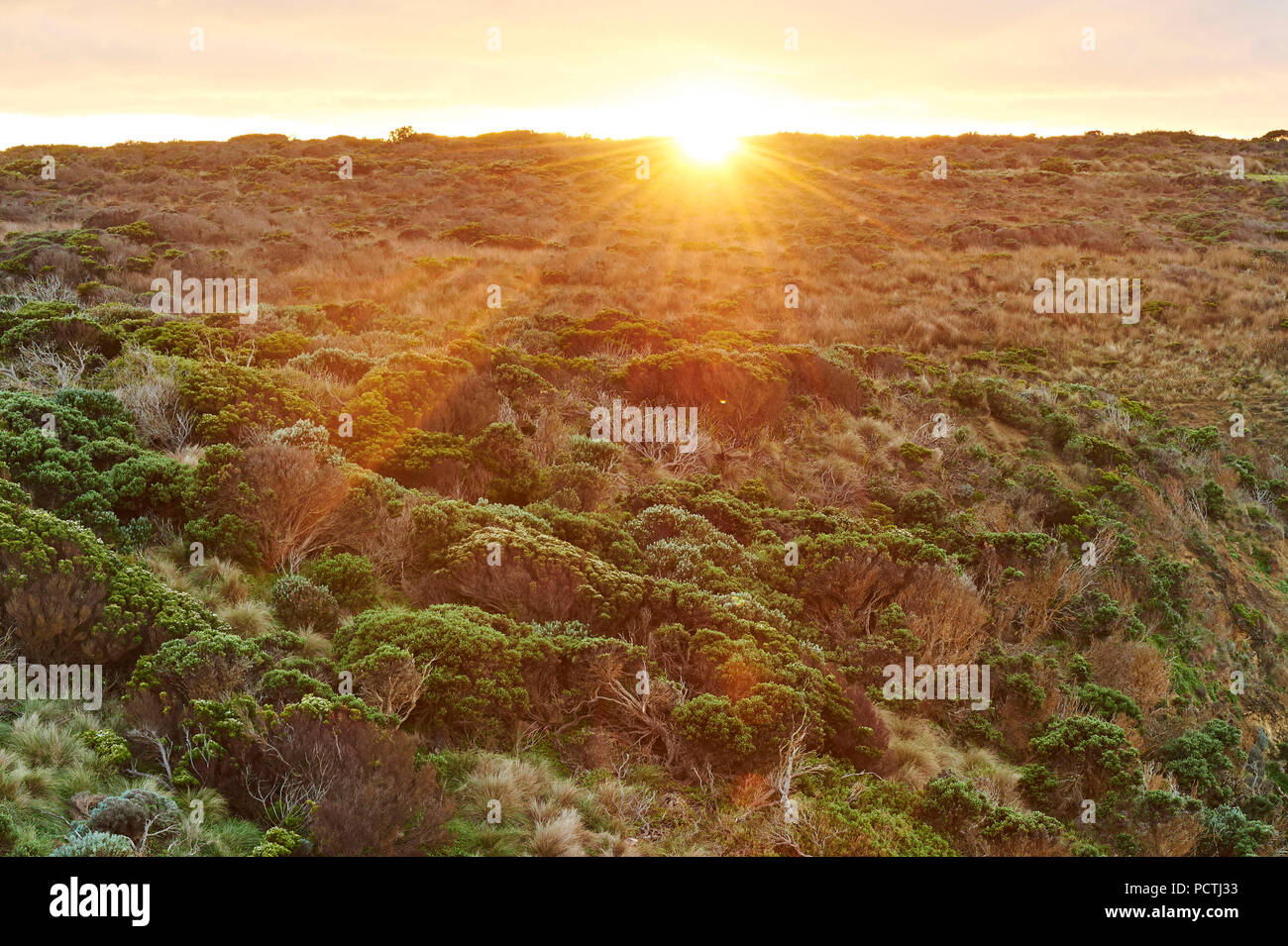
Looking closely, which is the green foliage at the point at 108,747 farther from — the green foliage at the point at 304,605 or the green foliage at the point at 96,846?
the green foliage at the point at 304,605

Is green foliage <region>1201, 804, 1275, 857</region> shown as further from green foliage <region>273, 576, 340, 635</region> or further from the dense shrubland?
green foliage <region>273, 576, 340, 635</region>

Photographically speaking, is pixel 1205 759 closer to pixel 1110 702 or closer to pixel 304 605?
pixel 1110 702

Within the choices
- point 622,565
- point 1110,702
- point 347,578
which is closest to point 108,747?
point 347,578

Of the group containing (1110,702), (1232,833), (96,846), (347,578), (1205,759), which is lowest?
(1232,833)

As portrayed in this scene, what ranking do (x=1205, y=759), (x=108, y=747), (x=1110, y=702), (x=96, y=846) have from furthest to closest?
1. (x=1110, y=702)
2. (x=1205, y=759)
3. (x=108, y=747)
4. (x=96, y=846)

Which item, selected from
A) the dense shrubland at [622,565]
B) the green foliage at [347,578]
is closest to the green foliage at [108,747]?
the dense shrubland at [622,565]

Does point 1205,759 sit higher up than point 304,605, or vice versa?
point 304,605

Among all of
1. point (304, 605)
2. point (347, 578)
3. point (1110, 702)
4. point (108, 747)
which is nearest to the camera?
point (108, 747)
